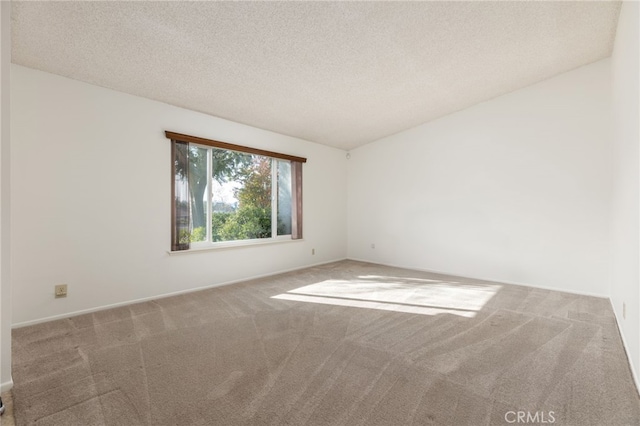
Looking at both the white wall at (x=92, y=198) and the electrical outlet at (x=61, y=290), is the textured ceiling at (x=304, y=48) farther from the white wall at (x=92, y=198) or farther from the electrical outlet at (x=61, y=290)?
the electrical outlet at (x=61, y=290)

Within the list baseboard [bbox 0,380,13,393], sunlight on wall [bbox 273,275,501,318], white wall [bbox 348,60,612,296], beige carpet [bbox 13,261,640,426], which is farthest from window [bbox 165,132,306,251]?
baseboard [bbox 0,380,13,393]

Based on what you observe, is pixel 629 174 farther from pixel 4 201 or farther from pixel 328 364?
pixel 4 201

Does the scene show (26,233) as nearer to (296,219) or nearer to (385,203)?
(296,219)

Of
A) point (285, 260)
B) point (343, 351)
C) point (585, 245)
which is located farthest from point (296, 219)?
point (585, 245)

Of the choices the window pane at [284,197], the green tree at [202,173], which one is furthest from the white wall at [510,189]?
the green tree at [202,173]

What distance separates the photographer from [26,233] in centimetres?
271

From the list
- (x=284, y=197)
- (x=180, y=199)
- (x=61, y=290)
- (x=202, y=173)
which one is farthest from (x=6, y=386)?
(x=284, y=197)

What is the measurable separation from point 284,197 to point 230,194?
1127 mm

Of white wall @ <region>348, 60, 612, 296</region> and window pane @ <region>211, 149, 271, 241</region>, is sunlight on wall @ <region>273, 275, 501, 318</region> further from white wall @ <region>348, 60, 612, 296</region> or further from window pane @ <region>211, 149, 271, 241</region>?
window pane @ <region>211, 149, 271, 241</region>

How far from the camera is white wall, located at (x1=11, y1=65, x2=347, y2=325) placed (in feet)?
8.93

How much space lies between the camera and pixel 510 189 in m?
4.30

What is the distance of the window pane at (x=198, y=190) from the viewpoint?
3.92m

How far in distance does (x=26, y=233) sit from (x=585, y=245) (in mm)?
6353

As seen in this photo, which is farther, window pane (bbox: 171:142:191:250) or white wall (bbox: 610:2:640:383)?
window pane (bbox: 171:142:191:250)
